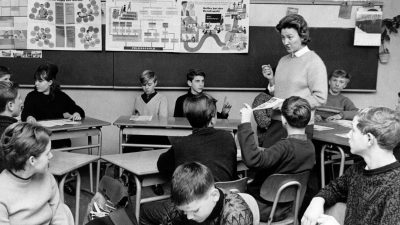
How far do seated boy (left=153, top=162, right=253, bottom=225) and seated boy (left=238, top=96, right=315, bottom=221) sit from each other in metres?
0.74

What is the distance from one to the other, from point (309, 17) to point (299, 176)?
3045 millimetres

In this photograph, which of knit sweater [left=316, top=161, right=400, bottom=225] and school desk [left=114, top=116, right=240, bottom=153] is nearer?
knit sweater [left=316, top=161, right=400, bottom=225]

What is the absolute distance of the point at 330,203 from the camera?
6.63ft

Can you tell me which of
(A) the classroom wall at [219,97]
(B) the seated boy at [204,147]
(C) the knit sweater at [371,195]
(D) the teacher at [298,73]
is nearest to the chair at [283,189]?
(B) the seated boy at [204,147]

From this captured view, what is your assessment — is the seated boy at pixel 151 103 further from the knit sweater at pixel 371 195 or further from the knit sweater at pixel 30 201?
the knit sweater at pixel 371 195

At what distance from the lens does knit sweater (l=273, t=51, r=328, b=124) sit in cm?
333

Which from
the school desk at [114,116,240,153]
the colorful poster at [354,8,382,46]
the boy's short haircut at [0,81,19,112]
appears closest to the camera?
the boy's short haircut at [0,81,19,112]

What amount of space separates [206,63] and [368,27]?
1.83m

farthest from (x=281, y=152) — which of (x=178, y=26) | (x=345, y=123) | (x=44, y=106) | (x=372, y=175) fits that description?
(x=178, y=26)

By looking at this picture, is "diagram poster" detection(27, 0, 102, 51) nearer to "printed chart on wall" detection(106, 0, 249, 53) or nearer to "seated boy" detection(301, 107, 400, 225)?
"printed chart on wall" detection(106, 0, 249, 53)

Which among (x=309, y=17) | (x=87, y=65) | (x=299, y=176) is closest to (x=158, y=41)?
(x=87, y=65)

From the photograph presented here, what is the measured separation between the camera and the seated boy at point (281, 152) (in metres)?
2.57

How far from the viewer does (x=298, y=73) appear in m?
3.40

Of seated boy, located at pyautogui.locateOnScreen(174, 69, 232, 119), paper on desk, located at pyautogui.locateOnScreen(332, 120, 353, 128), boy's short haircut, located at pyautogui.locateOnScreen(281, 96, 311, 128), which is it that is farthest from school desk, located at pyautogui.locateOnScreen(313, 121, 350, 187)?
seated boy, located at pyautogui.locateOnScreen(174, 69, 232, 119)
